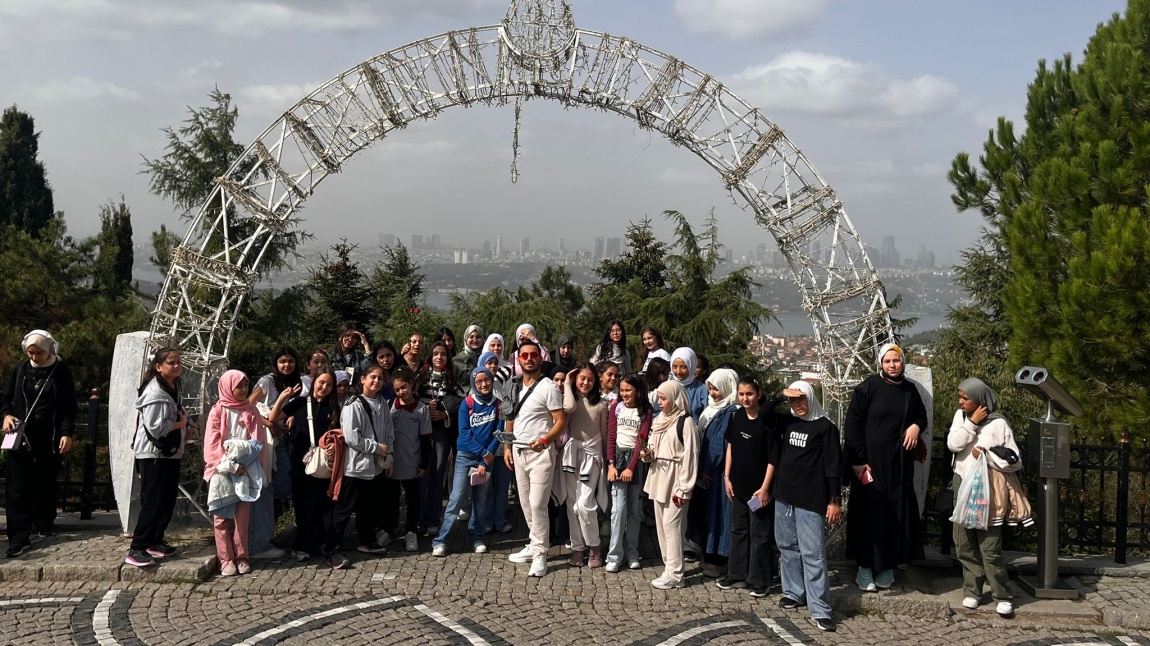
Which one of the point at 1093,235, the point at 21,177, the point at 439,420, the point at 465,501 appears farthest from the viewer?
the point at 21,177

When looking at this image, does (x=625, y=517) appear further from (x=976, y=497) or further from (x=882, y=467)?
(x=976, y=497)

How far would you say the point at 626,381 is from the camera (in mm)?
6699

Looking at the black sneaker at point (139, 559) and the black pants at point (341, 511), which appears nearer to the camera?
the black sneaker at point (139, 559)

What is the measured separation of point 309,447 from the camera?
274 inches

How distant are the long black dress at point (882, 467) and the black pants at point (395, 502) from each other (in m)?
3.43

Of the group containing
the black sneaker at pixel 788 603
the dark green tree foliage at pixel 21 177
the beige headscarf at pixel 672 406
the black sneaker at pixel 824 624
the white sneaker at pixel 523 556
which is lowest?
the black sneaker at pixel 824 624

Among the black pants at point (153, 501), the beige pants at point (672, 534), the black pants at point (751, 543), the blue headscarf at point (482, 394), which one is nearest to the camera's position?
the black pants at point (751, 543)

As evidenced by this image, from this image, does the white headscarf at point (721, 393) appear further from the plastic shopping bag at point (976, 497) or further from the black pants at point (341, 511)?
the black pants at point (341, 511)

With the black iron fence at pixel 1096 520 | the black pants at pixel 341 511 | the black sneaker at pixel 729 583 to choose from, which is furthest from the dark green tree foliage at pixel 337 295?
the black sneaker at pixel 729 583

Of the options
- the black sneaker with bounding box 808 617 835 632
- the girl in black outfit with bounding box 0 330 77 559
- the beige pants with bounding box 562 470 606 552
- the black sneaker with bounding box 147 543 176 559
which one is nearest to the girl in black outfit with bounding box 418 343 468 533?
the beige pants with bounding box 562 470 606 552

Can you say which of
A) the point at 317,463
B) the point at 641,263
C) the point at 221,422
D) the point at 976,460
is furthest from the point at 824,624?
the point at 641,263

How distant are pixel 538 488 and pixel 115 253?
1603 centimetres

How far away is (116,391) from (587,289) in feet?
37.5

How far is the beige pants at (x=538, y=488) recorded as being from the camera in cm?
671
